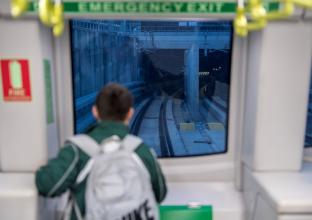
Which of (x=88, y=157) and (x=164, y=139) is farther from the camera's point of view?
(x=164, y=139)

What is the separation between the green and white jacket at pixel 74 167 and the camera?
4.38 feet

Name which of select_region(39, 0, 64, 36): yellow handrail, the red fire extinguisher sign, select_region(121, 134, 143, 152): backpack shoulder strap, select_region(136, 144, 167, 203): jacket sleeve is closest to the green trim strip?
select_region(136, 144, 167, 203): jacket sleeve

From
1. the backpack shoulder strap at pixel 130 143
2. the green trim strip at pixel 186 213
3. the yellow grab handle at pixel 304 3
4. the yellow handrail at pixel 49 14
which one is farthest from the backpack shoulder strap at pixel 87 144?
the yellow grab handle at pixel 304 3

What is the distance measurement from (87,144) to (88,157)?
2.0 inches

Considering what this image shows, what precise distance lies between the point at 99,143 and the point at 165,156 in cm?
80

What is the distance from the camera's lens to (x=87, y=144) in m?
1.38

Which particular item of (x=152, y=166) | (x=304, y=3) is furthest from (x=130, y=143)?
(x=304, y=3)

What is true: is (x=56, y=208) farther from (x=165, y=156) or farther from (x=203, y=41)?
(x=203, y=41)

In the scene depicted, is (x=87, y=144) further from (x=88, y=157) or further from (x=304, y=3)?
(x=304, y=3)

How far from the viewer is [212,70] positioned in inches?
80.7

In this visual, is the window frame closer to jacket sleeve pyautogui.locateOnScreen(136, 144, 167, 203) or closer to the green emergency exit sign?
the green emergency exit sign

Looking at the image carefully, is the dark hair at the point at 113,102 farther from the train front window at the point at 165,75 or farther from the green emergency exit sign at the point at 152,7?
the train front window at the point at 165,75

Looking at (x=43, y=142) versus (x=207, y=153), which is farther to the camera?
(x=207, y=153)

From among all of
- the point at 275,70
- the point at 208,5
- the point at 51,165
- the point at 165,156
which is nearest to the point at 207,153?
the point at 165,156
